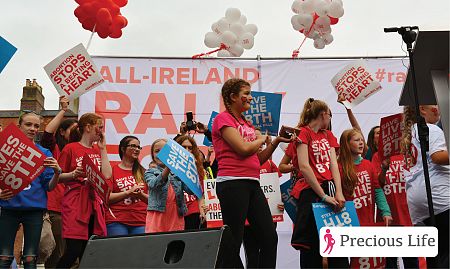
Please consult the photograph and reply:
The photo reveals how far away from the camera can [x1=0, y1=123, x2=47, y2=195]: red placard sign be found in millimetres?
4293

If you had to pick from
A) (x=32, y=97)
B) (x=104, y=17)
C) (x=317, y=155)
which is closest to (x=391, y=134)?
(x=317, y=155)

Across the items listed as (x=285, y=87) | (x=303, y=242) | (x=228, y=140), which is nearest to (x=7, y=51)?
(x=228, y=140)

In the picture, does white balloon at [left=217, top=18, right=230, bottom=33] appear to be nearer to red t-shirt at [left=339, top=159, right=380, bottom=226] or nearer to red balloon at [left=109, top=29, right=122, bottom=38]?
red balloon at [left=109, top=29, right=122, bottom=38]

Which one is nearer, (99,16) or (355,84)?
(355,84)

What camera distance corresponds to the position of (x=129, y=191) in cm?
523

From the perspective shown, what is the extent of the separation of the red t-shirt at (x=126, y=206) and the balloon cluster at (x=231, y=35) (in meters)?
3.13

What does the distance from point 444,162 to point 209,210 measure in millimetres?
2313

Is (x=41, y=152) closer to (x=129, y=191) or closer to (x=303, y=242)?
(x=129, y=191)

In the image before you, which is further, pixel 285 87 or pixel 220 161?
pixel 285 87

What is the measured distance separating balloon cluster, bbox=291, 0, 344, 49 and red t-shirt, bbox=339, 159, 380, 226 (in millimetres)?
3088

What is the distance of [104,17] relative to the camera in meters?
7.21

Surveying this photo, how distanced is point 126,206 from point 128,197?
0.28 feet

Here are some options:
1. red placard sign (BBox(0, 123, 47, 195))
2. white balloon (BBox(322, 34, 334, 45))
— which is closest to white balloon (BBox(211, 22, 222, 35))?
white balloon (BBox(322, 34, 334, 45))

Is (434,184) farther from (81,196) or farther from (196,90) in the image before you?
(196,90)
